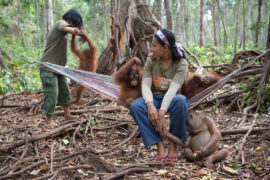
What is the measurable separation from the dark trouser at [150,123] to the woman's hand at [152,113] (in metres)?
0.07

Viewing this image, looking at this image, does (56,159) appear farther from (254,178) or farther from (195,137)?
(254,178)

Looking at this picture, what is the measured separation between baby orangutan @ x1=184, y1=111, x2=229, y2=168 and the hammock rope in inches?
36.2

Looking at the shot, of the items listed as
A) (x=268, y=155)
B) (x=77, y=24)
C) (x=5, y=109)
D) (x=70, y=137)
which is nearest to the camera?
(x=268, y=155)

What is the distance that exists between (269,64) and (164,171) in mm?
1843

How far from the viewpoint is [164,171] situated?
2322 mm

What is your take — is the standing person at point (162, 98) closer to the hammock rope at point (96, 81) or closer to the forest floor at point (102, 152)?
the forest floor at point (102, 152)

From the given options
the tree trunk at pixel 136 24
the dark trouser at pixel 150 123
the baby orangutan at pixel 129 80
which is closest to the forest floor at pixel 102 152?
the dark trouser at pixel 150 123

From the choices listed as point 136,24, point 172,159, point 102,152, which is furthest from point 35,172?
point 136,24

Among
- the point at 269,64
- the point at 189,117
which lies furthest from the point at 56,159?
the point at 269,64

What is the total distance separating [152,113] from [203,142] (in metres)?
0.65

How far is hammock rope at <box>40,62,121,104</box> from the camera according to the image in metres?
3.06

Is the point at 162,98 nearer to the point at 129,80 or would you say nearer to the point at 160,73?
the point at 160,73

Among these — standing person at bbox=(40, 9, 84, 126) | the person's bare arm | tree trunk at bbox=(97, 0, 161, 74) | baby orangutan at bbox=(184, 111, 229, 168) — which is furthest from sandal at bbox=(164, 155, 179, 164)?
tree trunk at bbox=(97, 0, 161, 74)

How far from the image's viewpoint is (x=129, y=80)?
291cm
